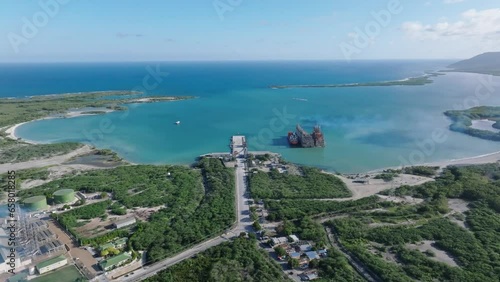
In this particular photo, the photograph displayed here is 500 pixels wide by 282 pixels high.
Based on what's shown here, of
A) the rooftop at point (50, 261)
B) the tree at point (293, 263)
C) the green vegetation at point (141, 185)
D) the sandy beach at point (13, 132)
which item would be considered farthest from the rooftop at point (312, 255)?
the sandy beach at point (13, 132)

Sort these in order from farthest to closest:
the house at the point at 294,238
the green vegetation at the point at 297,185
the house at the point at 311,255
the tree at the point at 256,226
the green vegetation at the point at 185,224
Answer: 1. the green vegetation at the point at 297,185
2. the tree at the point at 256,226
3. the house at the point at 294,238
4. the green vegetation at the point at 185,224
5. the house at the point at 311,255

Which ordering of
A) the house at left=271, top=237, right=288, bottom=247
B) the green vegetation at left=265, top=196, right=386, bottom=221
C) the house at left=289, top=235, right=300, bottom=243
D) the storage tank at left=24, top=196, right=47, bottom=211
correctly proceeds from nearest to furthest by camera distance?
the house at left=271, top=237, right=288, bottom=247 → the house at left=289, top=235, right=300, bottom=243 → the green vegetation at left=265, top=196, right=386, bottom=221 → the storage tank at left=24, top=196, right=47, bottom=211

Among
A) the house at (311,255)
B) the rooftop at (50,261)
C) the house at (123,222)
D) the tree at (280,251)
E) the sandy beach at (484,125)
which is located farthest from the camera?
the sandy beach at (484,125)

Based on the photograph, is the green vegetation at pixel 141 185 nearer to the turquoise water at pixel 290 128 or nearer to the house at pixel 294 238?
the turquoise water at pixel 290 128

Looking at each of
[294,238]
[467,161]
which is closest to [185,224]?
[294,238]

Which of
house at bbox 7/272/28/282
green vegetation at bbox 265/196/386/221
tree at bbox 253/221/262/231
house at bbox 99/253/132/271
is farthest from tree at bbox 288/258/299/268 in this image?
house at bbox 7/272/28/282

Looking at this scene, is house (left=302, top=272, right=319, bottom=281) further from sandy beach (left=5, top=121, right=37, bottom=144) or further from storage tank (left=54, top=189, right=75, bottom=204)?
sandy beach (left=5, top=121, right=37, bottom=144)
